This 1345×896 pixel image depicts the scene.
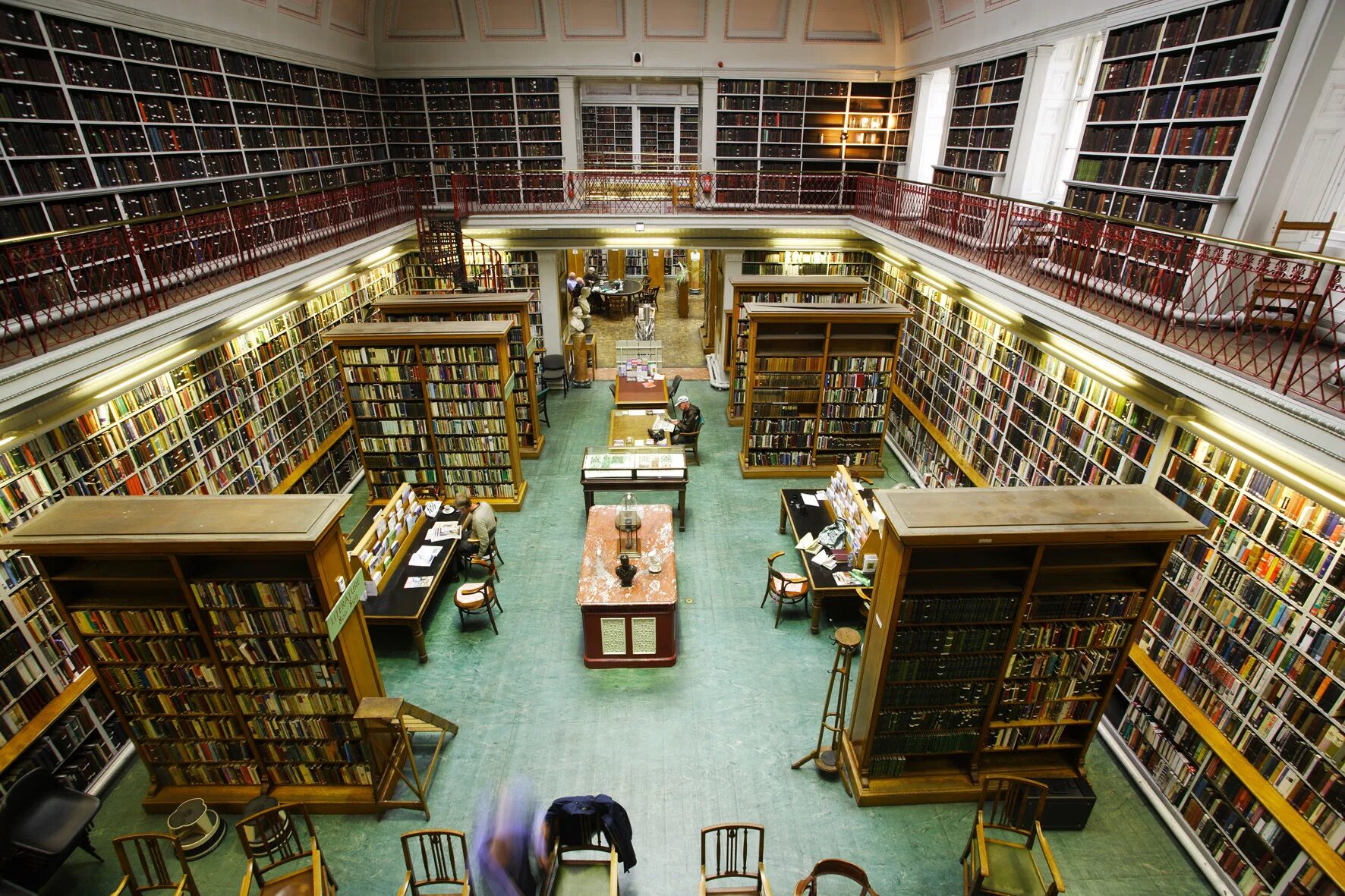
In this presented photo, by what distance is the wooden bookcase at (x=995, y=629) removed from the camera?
4.00m

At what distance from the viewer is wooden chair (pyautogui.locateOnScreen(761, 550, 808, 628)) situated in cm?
636

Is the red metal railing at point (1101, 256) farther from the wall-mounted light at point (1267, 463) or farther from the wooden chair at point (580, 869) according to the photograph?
the wooden chair at point (580, 869)

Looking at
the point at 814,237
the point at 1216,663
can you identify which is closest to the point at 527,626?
the point at 1216,663

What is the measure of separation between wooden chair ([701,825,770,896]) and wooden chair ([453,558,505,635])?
2997 millimetres

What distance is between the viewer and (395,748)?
15.8 ft

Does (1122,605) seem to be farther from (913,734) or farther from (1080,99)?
(1080,99)

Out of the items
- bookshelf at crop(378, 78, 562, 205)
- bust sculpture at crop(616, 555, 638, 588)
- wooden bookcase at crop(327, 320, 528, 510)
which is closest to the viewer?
bust sculpture at crop(616, 555, 638, 588)

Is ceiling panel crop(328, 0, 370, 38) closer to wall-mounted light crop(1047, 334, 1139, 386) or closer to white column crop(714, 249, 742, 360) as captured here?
white column crop(714, 249, 742, 360)

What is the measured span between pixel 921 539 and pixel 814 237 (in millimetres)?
8864

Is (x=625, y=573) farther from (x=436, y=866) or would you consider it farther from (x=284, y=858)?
(x=284, y=858)

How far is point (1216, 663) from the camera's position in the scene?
14.2 feet

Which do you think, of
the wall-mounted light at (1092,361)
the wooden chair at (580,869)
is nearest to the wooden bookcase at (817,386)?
the wall-mounted light at (1092,361)

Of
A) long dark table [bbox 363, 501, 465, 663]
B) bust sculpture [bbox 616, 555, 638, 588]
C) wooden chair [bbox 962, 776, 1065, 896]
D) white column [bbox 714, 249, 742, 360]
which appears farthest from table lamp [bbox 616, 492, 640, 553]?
white column [bbox 714, 249, 742, 360]

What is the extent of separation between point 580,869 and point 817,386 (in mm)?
6511
